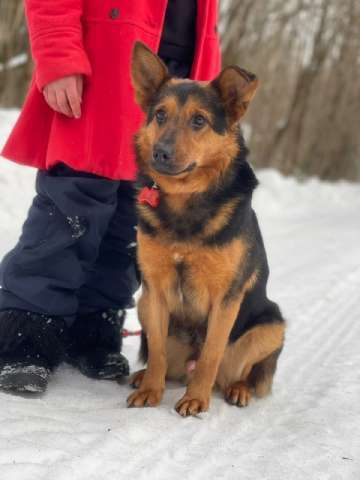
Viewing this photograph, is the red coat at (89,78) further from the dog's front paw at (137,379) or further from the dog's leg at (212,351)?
the dog's front paw at (137,379)

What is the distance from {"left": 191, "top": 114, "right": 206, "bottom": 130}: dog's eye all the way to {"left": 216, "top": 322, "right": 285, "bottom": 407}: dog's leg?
1.02 metres

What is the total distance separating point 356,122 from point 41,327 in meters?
16.9

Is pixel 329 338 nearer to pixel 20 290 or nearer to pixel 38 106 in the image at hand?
pixel 20 290

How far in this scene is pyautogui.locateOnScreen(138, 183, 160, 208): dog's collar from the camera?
2.85 m

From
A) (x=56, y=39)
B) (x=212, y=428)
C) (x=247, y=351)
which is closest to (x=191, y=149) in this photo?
(x=56, y=39)

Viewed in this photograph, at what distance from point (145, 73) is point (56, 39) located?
42 cm

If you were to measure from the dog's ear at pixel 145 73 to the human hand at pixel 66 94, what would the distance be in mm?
260

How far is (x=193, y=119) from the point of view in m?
2.78

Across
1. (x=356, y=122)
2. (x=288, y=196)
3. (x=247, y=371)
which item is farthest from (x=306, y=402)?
(x=356, y=122)

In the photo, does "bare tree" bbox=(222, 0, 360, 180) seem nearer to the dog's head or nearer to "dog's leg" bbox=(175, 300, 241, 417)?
the dog's head

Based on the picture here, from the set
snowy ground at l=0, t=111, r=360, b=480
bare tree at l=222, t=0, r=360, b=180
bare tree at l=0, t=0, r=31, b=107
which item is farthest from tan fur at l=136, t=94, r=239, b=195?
bare tree at l=222, t=0, r=360, b=180

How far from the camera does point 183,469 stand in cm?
215

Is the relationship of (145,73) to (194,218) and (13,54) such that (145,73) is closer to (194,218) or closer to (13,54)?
(194,218)

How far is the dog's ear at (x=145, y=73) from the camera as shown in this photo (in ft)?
9.04
